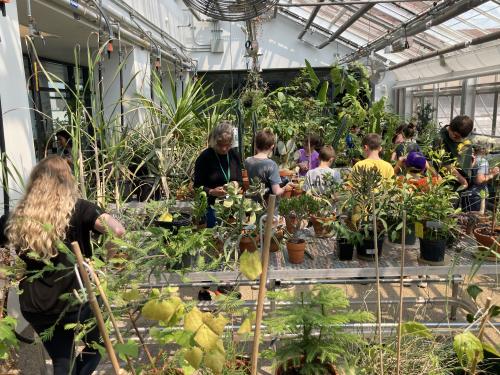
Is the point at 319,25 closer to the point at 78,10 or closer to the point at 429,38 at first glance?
the point at 429,38

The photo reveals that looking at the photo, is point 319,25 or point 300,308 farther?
point 319,25

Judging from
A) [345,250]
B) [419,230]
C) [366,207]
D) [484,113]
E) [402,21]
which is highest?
[402,21]

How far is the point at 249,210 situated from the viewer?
216 centimetres

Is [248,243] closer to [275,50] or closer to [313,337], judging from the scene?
[313,337]

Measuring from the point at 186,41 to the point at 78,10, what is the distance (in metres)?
7.11

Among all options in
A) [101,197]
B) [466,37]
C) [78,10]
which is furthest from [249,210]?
[466,37]

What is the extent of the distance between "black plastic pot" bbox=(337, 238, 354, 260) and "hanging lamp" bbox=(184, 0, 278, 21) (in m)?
1.77

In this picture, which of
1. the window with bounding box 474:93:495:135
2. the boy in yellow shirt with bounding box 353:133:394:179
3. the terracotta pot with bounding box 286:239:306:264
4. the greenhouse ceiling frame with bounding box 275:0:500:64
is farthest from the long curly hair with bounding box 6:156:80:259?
the window with bounding box 474:93:495:135

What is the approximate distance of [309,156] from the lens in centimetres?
441

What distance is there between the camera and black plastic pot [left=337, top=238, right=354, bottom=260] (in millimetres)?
2131

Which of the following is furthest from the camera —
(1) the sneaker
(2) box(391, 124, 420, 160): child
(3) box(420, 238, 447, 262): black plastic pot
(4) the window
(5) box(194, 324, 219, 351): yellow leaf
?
(4) the window

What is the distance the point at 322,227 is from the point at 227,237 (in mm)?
637

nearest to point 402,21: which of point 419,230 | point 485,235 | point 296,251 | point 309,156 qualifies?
point 309,156

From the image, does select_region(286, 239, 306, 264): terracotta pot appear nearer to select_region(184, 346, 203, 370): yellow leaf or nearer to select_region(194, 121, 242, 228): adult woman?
select_region(194, 121, 242, 228): adult woman
